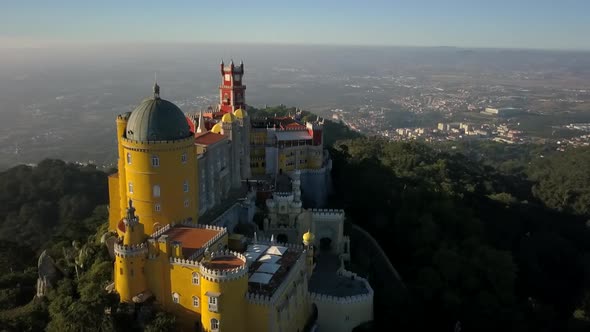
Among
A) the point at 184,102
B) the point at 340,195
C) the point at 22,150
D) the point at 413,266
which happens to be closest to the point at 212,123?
the point at 340,195

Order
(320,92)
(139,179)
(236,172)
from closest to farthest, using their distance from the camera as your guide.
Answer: (139,179)
(236,172)
(320,92)

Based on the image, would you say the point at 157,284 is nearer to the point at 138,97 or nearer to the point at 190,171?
the point at 190,171

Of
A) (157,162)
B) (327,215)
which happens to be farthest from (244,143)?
(157,162)

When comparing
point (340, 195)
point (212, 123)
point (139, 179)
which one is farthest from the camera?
point (340, 195)

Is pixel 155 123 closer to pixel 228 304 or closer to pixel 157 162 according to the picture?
pixel 157 162

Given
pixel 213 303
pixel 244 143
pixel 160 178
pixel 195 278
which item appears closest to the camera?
pixel 213 303

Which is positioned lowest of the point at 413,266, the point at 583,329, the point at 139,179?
the point at 583,329

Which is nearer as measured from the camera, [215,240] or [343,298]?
[215,240]
